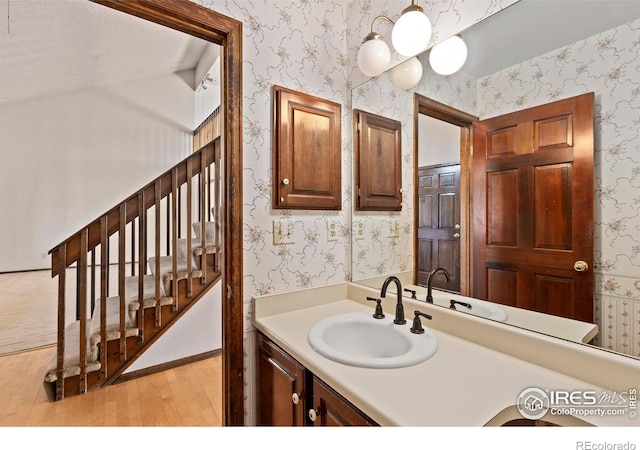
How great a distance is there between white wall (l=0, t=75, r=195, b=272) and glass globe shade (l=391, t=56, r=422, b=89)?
448 cm

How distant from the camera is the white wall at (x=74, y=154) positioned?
4.53 meters

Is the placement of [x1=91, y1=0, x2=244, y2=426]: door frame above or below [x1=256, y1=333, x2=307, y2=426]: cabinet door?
above

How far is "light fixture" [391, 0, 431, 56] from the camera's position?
3.92 ft

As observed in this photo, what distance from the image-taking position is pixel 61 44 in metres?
3.15

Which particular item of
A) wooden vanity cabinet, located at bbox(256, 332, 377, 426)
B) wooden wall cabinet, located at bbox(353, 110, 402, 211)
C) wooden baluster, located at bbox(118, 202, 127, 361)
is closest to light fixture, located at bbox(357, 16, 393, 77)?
wooden wall cabinet, located at bbox(353, 110, 402, 211)

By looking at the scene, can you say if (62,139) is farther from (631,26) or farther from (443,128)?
(631,26)

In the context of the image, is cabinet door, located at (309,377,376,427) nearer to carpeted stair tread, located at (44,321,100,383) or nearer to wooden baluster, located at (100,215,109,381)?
wooden baluster, located at (100,215,109,381)

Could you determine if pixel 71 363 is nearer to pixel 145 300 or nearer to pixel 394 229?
pixel 145 300

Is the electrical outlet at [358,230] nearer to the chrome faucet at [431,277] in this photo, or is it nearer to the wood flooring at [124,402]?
the chrome faucet at [431,277]

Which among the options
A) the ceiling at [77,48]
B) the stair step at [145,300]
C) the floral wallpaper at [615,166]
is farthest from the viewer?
the ceiling at [77,48]

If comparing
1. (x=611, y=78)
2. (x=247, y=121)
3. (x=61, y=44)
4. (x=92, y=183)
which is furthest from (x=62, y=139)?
(x=611, y=78)

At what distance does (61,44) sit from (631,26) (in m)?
4.44

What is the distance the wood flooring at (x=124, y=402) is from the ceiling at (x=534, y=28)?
2.30 meters

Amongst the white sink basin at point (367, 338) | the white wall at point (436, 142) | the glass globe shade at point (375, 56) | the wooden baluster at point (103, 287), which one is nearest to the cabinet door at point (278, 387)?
the white sink basin at point (367, 338)
